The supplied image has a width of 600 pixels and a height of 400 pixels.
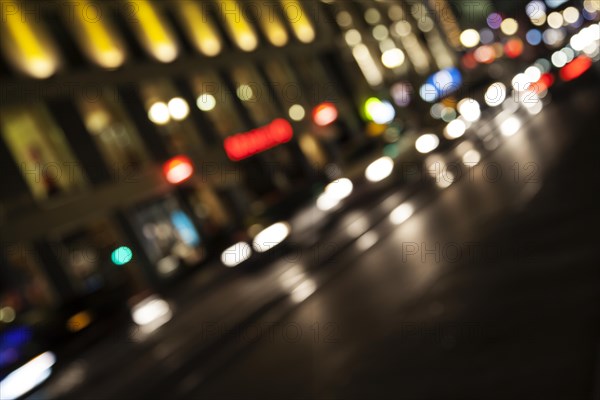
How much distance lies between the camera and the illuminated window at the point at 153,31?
32.0m

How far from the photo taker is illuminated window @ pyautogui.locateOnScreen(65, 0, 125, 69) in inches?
1142

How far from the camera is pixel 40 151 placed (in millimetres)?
26219

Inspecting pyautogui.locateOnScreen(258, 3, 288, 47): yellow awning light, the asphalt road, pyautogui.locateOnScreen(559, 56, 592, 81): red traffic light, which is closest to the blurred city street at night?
the asphalt road

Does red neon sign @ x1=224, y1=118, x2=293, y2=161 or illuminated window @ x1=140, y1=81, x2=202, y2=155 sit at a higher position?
illuminated window @ x1=140, y1=81, x2=202, y2=155

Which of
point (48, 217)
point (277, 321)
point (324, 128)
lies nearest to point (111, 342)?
point (277, 321)

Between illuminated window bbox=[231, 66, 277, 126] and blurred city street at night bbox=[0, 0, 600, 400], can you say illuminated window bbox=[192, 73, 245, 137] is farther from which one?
illuminated window bbox=[231, 66, 277, 126]

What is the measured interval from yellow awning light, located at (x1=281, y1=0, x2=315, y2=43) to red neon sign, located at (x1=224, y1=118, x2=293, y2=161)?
7.69 metres

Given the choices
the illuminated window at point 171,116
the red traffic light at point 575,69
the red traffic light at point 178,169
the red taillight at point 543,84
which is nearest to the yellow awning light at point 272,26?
the illuminated window at point 171,116

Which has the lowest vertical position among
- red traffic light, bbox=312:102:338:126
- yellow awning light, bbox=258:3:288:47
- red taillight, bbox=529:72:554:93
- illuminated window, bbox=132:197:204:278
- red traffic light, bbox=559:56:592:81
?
red traffic light, bbox=559:56:592:81

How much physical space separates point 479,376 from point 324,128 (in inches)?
1315

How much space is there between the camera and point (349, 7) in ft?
174

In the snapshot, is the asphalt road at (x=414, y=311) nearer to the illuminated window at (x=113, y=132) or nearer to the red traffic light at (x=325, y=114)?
the illuminated window at (x=113, y=132)

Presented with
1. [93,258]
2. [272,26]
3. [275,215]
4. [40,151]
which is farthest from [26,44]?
[272,26]

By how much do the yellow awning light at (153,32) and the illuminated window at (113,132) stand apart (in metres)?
3.80
